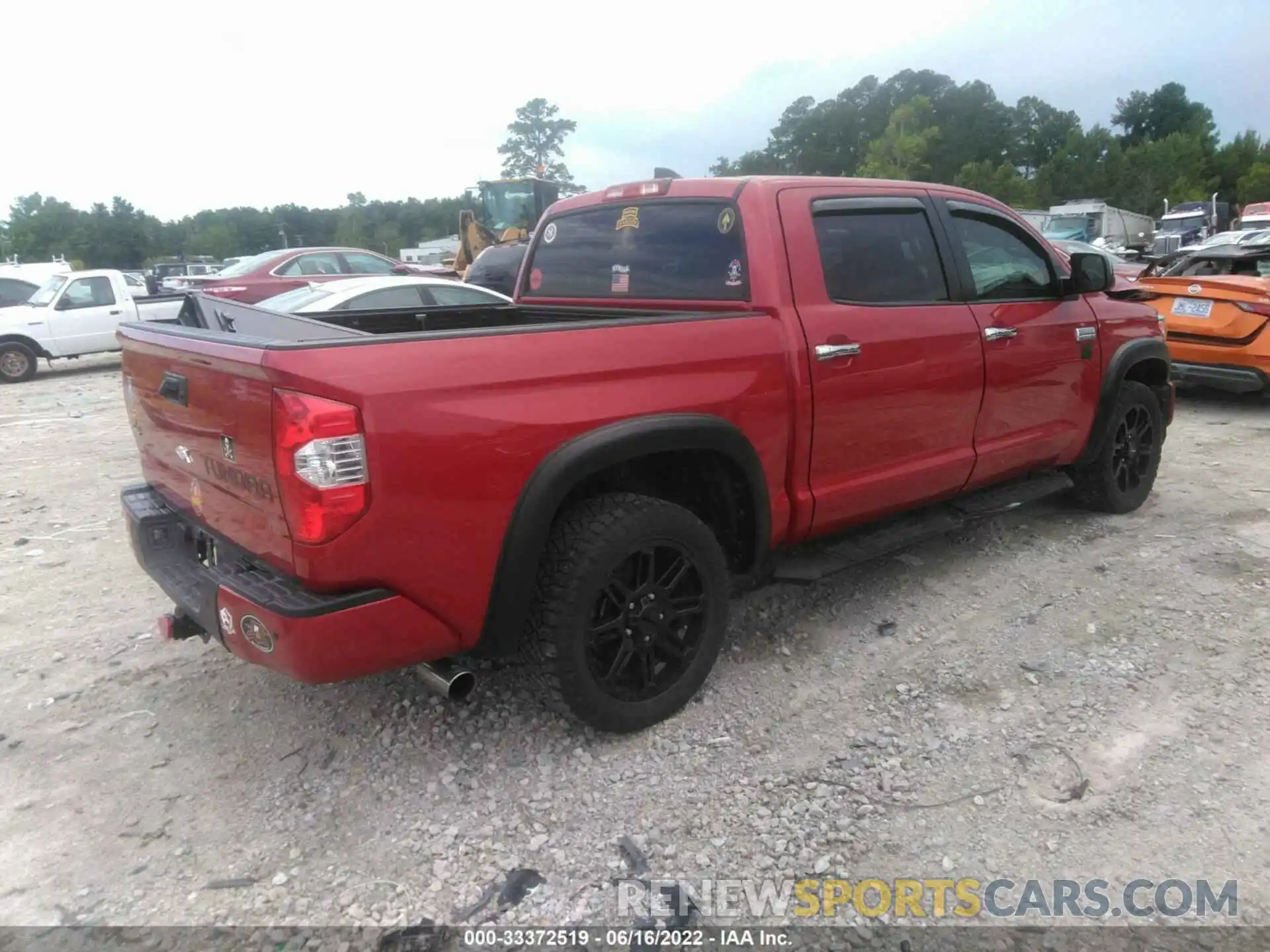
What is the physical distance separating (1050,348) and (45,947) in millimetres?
4479

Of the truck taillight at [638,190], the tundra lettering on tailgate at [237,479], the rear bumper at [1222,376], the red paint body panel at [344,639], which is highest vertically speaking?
the truck taillight at [638,190]

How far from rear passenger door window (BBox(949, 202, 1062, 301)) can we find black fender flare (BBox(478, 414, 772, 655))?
6.53 ft

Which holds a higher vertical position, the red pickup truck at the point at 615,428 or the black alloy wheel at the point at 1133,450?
the red pickup truck at the point at 615,428

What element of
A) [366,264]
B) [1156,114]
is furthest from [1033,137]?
[366,264]

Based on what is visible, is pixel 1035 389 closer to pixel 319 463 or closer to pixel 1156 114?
pixel 319 463

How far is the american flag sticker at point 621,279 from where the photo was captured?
3.87 meters

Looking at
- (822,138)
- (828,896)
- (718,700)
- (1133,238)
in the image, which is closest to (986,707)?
(718,700)

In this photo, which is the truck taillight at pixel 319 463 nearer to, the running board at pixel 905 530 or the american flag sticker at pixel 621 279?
the running board at pixel 905 530

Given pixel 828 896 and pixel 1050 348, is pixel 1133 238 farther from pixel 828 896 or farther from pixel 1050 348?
pixel 828 896

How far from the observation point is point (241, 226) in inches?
3649

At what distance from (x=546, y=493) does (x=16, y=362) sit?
45.0ft

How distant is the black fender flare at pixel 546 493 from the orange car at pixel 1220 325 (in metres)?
6.81

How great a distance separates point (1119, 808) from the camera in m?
2.63

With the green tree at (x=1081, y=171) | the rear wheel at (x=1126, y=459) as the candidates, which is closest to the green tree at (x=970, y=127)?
the green tree at (x=1081, y=171)
